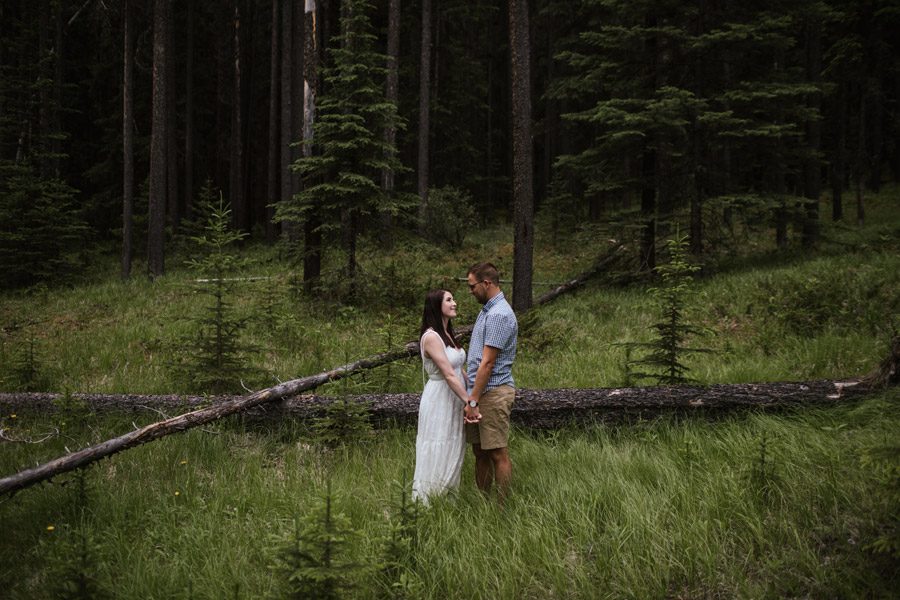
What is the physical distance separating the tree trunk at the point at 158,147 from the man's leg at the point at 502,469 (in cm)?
1739

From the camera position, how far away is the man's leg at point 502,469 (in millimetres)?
4719

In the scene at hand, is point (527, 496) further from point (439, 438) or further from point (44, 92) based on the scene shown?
point (44, 92)

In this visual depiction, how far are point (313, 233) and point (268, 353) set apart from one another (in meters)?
4.02

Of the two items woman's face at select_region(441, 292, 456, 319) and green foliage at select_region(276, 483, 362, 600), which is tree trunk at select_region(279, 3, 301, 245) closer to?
woman's face at select_region(441, 292, 456, 319)

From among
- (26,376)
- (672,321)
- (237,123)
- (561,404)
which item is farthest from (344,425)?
(237,123)

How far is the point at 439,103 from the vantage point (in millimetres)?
31812

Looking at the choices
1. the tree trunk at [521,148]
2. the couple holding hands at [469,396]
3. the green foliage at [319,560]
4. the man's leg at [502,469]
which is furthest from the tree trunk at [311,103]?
the green foliage at [319,560]

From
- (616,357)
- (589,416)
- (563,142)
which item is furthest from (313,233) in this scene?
(563,142)

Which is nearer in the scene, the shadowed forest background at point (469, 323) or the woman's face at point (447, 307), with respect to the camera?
the shadowed forest background at point (469, 323)

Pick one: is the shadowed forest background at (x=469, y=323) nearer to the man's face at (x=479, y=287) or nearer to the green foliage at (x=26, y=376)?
the green foliage at (x=26, y=376)

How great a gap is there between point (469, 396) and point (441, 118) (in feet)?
94.9

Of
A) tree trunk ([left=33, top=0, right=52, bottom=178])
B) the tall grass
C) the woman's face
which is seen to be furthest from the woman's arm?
tree trunk ([left=33, top=0, right=52, bottom=178])

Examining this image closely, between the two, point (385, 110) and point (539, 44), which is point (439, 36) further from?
point (385, 110)

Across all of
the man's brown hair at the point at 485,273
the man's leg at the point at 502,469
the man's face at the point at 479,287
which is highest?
the man's brown hair at the point at 485,273
